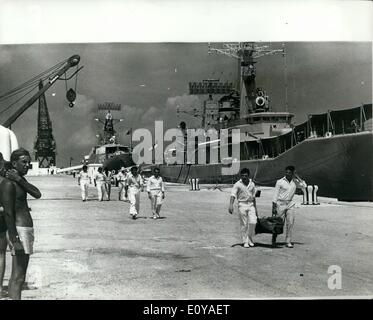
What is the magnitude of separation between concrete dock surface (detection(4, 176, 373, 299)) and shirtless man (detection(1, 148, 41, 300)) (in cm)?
80

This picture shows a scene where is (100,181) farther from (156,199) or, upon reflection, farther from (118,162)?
(118,162)

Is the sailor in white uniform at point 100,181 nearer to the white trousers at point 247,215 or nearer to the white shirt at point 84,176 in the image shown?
the white shirt at point 84,176

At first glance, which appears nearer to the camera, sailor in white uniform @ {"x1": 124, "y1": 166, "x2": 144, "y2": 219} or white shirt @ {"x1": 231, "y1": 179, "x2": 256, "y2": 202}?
white shirt @ {"x1": 231, "y1": 179, "x2": 256, "y2": 202}

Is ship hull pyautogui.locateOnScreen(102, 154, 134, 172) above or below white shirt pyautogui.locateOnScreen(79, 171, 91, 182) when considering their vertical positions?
above

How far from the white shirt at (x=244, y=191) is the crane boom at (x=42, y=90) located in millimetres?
4009

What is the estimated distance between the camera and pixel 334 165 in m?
19.2

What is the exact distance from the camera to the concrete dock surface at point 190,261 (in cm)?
678

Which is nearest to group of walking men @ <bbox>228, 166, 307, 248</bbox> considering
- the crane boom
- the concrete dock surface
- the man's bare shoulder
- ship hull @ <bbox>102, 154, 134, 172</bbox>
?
the concrete dock surface

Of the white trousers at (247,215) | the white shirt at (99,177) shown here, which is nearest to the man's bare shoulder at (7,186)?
the white trousers at (247,215)

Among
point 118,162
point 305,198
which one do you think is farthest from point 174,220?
point 118,162

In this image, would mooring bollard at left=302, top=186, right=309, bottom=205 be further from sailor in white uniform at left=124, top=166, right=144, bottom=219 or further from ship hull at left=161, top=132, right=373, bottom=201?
sailor in white uniform at left=124, top=166, right=144, bottom=219

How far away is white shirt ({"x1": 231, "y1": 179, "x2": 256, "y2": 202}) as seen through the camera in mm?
8938

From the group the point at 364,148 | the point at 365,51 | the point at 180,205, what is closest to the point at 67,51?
the point at 365,51
